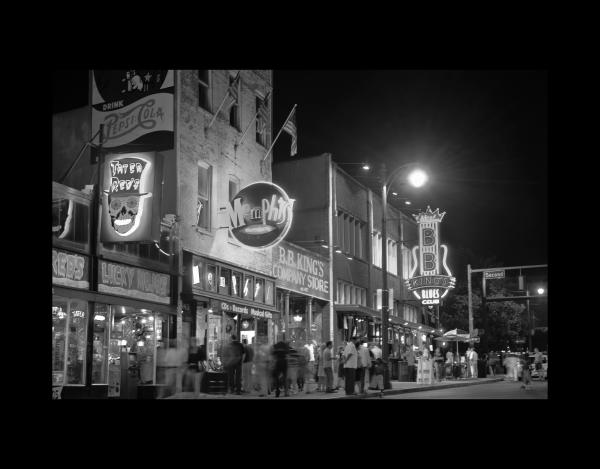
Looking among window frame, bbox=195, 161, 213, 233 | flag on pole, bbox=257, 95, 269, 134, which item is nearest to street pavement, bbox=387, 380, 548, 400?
window frame, bbox=195, 161, 213, 233

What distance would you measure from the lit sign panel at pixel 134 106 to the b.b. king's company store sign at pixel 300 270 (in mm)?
8295

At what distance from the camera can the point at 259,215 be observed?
2683cm

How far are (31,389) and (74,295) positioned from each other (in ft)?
35.5

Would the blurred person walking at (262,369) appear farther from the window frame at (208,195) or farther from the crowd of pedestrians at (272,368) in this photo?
the window frame at (208,195)

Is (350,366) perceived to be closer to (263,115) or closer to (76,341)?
(76,341)

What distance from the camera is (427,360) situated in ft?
109

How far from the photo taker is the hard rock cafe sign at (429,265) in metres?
42.9

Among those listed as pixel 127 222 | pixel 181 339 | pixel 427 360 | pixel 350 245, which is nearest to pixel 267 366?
pixel 181 339

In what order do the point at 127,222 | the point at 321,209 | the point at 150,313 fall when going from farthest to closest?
the point at 321,209, the point at 150,313, the point at 127,222

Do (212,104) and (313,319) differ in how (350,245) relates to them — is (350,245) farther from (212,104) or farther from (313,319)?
(212,104)

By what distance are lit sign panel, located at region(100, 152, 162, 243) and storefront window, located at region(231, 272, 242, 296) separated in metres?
6.22

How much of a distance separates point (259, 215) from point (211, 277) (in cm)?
249

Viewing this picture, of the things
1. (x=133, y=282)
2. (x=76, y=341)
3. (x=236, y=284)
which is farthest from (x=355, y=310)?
(x=76, y=341)

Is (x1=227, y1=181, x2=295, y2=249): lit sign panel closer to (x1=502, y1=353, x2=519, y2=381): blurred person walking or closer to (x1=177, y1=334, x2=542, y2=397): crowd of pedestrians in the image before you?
(x1=177, y1=334, x2=542, y2=397): crowd of pedestrians
